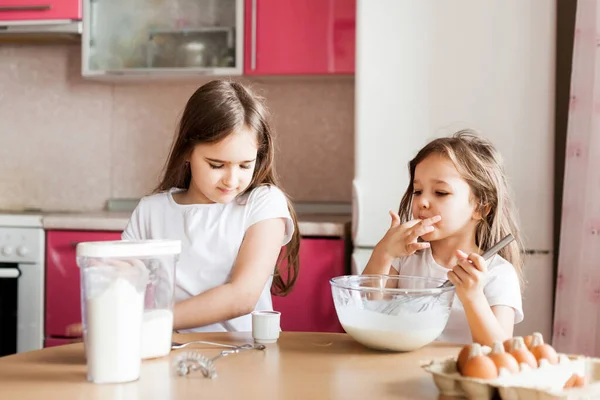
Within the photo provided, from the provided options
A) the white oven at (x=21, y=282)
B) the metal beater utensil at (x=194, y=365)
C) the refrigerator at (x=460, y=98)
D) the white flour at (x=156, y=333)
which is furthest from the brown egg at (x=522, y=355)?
the white oven at (x=21, y=282)

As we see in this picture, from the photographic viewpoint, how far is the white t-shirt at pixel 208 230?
173 centimetres

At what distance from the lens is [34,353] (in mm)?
1235

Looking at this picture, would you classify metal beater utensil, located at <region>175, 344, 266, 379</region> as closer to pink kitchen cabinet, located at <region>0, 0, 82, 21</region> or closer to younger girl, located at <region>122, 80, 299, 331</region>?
younger girl, located at <region>122, 80, 299, 331</region>

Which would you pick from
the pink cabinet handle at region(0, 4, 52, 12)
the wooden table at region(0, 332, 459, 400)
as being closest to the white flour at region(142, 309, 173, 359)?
the wooden table at region(0, 332, 459, 400)

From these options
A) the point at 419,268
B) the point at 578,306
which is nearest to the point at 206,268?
the point at 419,268

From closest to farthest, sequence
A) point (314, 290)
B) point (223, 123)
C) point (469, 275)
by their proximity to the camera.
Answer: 1. point (469, 275)
2. point (223, 123)
3. point (314, 290)

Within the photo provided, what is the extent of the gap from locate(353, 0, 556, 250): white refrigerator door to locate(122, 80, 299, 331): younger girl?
2.36 feet

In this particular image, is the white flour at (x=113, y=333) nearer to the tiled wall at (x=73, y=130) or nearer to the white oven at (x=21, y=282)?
the white oven at (x=21, y=282)

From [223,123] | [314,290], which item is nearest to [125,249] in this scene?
[223,123]

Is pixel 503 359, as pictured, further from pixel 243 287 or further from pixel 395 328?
pixel 243 287

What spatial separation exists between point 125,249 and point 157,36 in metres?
2.06

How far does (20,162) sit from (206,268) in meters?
1.96

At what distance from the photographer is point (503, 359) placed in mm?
958

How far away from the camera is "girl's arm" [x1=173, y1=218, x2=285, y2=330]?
1.52m
